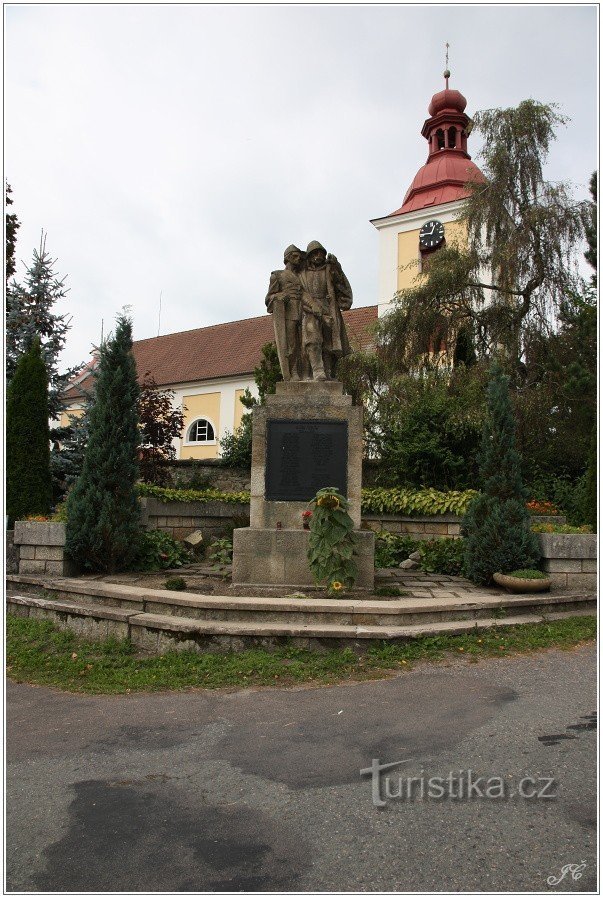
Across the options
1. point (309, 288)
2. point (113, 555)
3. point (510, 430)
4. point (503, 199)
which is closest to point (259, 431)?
point (309, 288)

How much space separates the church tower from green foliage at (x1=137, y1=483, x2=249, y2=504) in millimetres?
20693

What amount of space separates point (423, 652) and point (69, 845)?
357 centimetres

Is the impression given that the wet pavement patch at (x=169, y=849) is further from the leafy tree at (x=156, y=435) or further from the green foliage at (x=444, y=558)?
the leafy tree at (x=156, y=435)

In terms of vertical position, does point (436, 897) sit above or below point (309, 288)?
below

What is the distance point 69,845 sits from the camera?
105 inches

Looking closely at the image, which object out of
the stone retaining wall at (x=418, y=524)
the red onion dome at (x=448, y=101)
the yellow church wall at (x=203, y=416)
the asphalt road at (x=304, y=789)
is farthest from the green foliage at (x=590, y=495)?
the red onion dome at (x=448, y=101)

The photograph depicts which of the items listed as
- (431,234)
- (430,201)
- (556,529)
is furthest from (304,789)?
(430,201)

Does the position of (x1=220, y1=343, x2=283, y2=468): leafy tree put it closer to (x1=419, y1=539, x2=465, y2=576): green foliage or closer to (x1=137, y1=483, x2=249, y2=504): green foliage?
(x1=137, y1=483, x2=249, y2=504): green foliage

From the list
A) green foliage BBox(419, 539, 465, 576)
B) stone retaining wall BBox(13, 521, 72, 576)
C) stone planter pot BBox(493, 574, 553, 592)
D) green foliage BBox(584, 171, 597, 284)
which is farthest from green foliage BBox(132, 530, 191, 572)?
green foliage BBox(584, 171, 597, 284)

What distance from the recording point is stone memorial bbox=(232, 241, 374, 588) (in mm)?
7055

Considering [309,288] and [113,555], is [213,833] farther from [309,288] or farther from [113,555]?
[309,288]

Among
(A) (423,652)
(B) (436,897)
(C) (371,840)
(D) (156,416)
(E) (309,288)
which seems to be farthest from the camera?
(D) (156,416)

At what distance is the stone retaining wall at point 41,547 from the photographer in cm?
798

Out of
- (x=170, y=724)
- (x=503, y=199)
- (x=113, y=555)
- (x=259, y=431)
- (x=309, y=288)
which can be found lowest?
(x=170, y=724)
